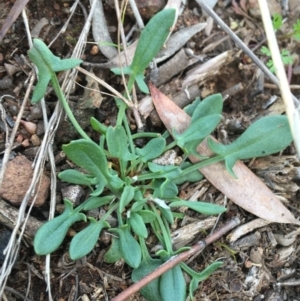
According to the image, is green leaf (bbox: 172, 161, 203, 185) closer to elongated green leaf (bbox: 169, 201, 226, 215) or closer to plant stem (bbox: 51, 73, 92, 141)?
elongated green leaf (bbox: 169, 201, 226, 215)

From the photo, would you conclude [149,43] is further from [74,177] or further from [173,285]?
[173,285]

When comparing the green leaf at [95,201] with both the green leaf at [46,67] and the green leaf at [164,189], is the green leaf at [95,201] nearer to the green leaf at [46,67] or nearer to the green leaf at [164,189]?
the green leaf at [164,189]

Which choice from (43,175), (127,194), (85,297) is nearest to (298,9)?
(127,194)

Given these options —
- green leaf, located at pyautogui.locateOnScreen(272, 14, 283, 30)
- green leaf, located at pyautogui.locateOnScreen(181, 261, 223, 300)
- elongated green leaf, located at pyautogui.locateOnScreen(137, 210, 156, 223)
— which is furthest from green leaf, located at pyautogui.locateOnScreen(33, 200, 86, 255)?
green leaf, located at pyautogui.locateOnScreen(272, 14, 283, 30)

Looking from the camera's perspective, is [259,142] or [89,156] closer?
[89,156]

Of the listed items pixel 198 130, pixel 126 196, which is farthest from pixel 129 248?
pixel 198 130

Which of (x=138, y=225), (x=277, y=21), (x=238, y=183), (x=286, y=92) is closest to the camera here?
(x=286, y=92)

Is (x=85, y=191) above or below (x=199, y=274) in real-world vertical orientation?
above

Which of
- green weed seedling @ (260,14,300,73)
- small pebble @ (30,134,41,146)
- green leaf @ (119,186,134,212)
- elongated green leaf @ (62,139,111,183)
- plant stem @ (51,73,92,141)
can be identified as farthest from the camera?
green weed seedling @ (260,14,300,73)

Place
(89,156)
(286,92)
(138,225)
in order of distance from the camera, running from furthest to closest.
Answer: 1. (138,225)
2. (89,156)
3. (286,92)
